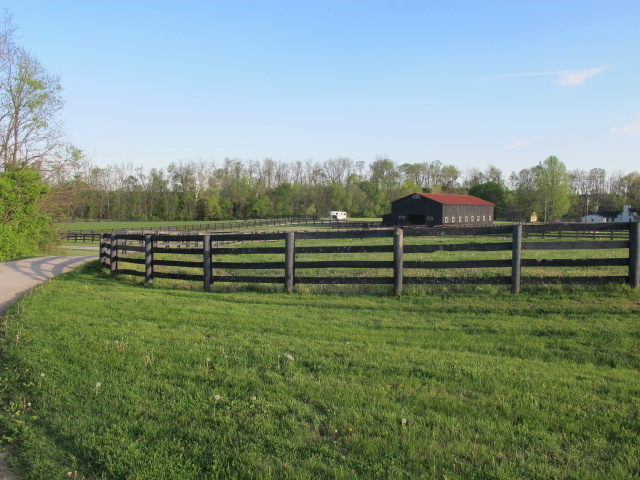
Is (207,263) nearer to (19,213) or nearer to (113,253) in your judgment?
(113,253)

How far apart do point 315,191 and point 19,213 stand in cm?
9707

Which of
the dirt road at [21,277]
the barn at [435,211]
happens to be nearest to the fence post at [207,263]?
the dirt road at [21,277]

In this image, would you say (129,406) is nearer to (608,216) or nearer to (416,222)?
(416,222)

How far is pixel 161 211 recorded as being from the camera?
353 ft

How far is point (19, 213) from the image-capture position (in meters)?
22.9

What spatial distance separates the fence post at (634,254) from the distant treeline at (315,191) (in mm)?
91933

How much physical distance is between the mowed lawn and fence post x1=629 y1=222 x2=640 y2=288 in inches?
34.1

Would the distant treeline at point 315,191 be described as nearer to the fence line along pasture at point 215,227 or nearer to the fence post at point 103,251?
the fence line along pasture at point 215,227

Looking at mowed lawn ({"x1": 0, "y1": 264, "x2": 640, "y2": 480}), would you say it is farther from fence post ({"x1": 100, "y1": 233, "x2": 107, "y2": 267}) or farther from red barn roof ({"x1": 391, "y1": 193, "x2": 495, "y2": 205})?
red barn roof ({"x1": 391, "y1": 193, "x2": 495, "y2": 205})

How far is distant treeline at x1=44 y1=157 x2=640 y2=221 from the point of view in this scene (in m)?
98.0

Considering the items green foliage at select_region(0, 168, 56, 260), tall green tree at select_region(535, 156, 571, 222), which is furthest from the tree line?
green foliage at select_region(0, 168, 56, 260)

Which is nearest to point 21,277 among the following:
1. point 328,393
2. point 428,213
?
point 328,393

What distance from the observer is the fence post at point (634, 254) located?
337 inches

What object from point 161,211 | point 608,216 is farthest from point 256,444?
point 608,216
